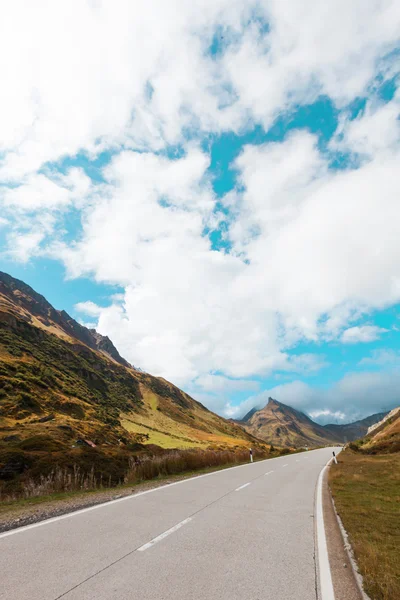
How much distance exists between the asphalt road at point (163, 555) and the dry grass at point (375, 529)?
821 mm

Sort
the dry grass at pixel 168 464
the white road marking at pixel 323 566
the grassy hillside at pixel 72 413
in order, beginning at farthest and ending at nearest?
1. the grassy hillside at pixel 72 413
2. the dry grass at pixel 168 464
3. the white road marking at pixel 323 566

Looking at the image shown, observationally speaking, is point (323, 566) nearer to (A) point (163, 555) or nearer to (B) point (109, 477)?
(A) point (163, 555)

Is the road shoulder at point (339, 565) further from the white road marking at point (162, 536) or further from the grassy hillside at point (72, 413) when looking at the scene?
the grassy hillside at point (72, 413)

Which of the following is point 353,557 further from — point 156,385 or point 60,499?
point 156,385

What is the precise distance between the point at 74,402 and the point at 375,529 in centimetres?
7493

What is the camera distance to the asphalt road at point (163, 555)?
420 centimetres

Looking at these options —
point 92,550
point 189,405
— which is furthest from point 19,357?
point 189,405

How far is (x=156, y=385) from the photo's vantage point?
604 ft

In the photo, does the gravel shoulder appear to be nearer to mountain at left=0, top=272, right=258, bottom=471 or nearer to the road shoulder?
the road shoulder

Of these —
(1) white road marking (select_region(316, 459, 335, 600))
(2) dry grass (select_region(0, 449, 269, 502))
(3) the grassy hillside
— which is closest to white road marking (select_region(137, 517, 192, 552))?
(1) white road marking (select_region(316, 459, 335, 600))

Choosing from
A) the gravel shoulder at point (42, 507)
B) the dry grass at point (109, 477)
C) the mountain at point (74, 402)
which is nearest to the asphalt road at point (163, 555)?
the gravel shoulder at point (42, 507)

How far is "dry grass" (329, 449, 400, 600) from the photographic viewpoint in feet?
15.4

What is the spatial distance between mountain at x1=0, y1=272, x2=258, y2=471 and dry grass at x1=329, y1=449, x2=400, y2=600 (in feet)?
51.1

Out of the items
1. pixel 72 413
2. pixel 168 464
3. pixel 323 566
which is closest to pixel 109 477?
pixel 168 464
